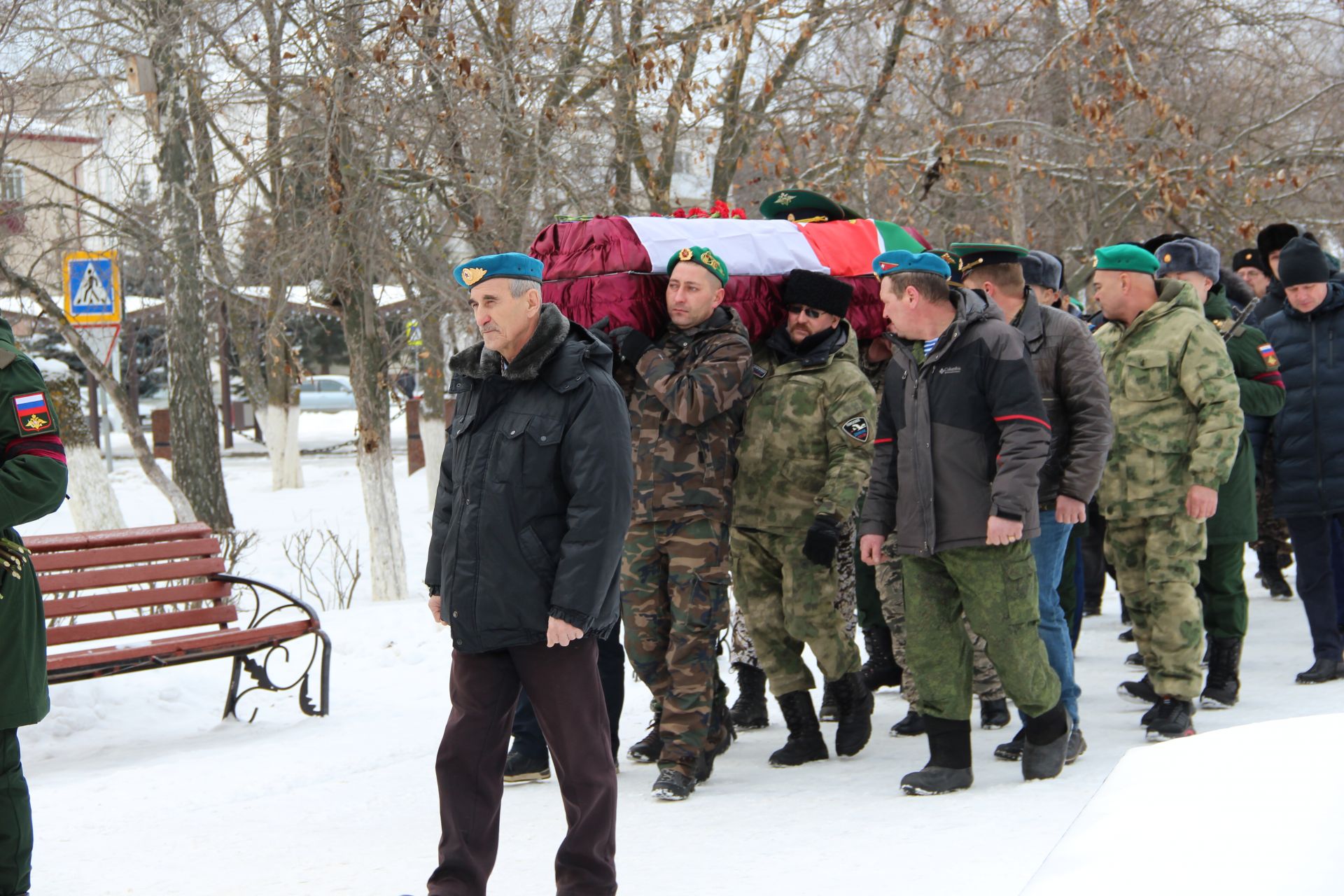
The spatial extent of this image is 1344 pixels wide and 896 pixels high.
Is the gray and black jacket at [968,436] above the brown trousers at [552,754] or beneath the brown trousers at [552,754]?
above

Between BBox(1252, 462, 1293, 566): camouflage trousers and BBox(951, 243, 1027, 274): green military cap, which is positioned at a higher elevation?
BBox(951, 243, 1027, 274): green military cap

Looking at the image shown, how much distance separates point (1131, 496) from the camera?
20.5 ft

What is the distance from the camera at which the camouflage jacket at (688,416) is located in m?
5.44

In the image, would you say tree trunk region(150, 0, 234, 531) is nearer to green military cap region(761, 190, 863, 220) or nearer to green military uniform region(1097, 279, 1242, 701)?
green military cap region(761, 190, 863, 220)

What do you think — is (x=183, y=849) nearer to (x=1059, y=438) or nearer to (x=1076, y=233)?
(x=1059, y=438)

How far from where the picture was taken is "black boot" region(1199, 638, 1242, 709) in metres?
6.64

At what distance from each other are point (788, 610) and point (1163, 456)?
180cm

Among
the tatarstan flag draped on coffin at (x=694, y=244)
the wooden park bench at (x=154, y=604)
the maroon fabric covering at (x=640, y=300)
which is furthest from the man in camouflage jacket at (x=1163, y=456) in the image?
the wooden park bench at (x=154, y=604)

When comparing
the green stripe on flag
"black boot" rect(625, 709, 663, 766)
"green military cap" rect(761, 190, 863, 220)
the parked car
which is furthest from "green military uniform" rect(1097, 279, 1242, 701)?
the parked car

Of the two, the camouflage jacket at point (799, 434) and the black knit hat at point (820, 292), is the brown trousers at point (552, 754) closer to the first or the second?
the camouflage jacket at point (799, 434)

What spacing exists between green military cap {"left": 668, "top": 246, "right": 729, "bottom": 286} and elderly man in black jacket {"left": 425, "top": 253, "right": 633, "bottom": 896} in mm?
1496

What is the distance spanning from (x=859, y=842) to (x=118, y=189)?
36.3 ft

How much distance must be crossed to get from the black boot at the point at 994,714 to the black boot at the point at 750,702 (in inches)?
39.4

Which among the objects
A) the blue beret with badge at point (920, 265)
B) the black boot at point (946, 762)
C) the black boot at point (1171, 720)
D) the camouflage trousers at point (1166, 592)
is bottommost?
the black boot at point (1171, 720)
